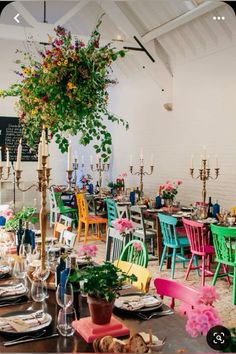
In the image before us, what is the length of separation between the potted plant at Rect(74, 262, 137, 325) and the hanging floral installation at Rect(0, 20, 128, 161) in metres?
1.13

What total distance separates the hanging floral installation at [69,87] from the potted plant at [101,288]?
3.71 ft

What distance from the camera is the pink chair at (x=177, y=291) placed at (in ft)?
7.38

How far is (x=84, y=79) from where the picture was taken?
8.90 ft

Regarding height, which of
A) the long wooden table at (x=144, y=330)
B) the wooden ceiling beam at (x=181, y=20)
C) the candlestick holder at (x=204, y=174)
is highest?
the wooden ceiling beam at (x=181, y=20)

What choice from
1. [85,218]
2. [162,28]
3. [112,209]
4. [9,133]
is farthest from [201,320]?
[9,133]

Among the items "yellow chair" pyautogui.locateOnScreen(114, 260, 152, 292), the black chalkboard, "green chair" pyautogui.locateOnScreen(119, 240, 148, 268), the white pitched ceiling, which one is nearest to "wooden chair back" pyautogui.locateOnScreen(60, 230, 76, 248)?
"green chair" pyautogui.locateOnScreen(119, 240, 148, 268)

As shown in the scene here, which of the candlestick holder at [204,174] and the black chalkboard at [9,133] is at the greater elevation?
the black chalkboard at [9,133]

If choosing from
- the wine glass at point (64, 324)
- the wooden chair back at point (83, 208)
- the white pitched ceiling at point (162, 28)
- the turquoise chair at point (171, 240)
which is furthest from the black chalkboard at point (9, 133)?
the wine glass at point (64, 324)

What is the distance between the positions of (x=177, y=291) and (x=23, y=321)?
2.77ft

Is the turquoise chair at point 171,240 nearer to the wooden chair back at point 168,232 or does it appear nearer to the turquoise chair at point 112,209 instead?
the wooden chair back at point 168,232

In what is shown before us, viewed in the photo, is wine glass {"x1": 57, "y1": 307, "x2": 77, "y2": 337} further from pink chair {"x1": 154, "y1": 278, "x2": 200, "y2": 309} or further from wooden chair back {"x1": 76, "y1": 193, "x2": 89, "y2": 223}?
wooden chair back {"x1": 76, "y1": 193, "x2": 89, "y2": 223}

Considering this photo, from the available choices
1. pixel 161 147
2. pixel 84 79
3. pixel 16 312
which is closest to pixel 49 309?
pixel 16 312

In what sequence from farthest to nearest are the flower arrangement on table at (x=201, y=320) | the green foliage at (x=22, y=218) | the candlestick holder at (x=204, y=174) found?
the candlestick holder at (x=204, y=174), the green foliage at (x=22, y=218), the flower arrangement on table at (x=201, y=320)

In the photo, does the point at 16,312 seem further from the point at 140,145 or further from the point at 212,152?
the point at 140,145
